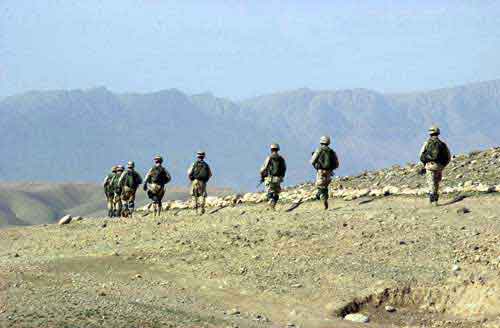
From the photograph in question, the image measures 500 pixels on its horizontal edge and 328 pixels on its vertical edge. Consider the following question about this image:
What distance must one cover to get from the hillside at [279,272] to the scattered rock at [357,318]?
0.14 ft

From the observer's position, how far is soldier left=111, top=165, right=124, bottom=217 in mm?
37000

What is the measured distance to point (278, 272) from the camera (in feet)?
66.2

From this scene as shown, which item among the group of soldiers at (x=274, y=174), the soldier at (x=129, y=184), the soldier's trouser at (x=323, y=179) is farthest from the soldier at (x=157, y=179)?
the soldier's trouser at (x=323, y=179)

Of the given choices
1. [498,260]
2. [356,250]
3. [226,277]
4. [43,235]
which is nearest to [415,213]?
[356,250]

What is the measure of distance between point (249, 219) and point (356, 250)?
5739 mm

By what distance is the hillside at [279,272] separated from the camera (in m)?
15.5

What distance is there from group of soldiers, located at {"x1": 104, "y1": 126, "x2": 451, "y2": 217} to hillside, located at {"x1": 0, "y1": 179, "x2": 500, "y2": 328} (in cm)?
109

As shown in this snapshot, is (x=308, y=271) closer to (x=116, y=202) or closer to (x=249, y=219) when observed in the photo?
(x=249, y=219)

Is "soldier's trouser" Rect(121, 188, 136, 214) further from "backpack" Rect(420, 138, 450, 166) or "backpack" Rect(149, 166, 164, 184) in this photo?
"backpack" Rect(420, 138, 450, 166)

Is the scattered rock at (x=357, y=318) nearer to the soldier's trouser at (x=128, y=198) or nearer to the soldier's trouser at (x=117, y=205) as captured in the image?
the soldier's trouser at (x=128, y=198)

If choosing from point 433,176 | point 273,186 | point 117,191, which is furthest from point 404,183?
point 117,191

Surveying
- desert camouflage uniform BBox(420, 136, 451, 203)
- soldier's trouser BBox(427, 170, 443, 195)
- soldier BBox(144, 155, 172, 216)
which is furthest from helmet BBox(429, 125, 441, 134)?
soldier BBox(144, 155, 172, 216)

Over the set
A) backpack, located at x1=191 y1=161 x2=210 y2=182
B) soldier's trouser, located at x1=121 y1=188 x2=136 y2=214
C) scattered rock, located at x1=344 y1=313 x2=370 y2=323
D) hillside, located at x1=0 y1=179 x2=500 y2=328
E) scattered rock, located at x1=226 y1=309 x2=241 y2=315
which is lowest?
scattered rock, located at x1=344 y1=313 x2=370 y2=323

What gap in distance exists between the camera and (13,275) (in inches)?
725
